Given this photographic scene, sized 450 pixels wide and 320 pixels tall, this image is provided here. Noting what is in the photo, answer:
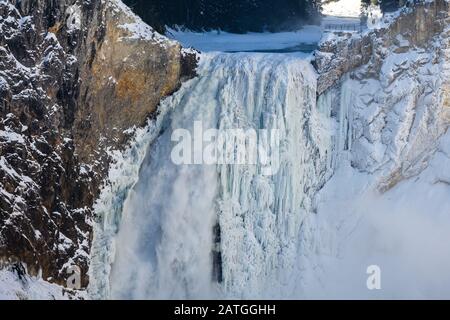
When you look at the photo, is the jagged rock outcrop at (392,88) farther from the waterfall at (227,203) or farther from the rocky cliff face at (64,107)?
the rocky cliff face at (64,107)

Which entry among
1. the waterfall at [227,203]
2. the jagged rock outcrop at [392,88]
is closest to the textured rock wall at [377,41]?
the jagged rock outcrop at [392,88]

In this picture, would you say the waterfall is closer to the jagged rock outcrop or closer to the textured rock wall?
the textured rock wall

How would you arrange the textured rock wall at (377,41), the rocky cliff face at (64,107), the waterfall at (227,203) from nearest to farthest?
the rocky cliff face at (64,107)
the waterfall at (227,203)
the textured rock wall at (377,41)

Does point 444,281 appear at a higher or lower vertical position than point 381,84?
lower

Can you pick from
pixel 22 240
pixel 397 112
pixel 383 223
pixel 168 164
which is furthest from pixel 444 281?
pixel 22 240

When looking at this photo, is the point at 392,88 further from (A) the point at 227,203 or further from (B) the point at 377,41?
(A) the point at 227,203
